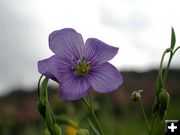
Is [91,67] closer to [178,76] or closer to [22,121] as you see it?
[22,121]

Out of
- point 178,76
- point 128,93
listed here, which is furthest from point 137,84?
point 178,76

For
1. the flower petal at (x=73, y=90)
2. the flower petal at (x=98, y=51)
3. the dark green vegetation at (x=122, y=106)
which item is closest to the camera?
the flower petal at (x=73, y=90)

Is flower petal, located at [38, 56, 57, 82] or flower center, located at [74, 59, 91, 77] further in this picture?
flower center, located at [74, 59, 91, 77]

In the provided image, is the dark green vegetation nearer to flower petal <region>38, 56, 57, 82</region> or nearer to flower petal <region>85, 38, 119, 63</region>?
flower petal <region>85, 38, 119, 63</region>

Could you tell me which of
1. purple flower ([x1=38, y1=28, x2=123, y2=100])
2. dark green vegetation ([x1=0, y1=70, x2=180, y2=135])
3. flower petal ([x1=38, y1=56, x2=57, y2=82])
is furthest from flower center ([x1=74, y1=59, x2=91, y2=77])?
dark green vegetation ([x1=0, y1=70, x2=180, y2=135])

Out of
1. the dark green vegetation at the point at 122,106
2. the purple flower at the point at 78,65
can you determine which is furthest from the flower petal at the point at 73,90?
the dark green vegetation at the point at 122,106

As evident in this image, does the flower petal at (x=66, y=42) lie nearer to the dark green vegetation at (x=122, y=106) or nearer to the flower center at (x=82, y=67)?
the flower center at (x=82, y=67)
